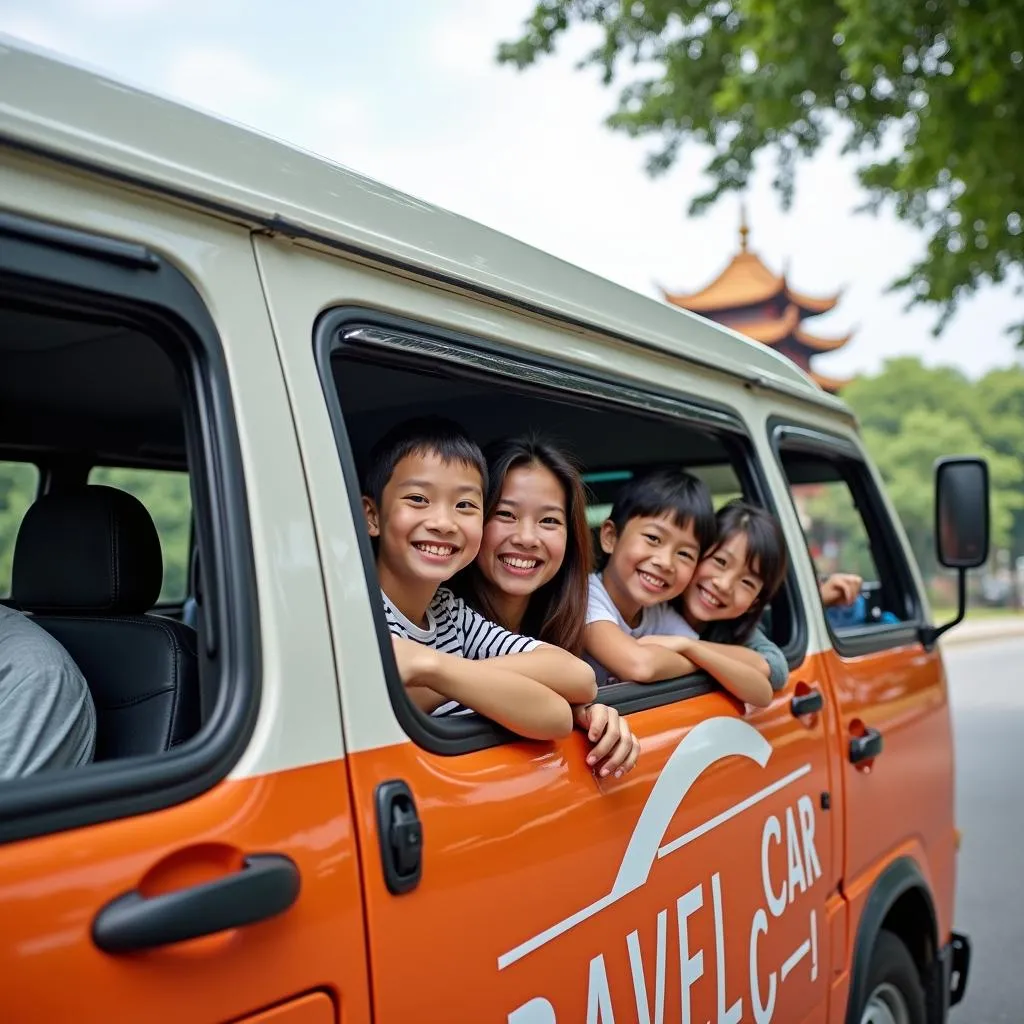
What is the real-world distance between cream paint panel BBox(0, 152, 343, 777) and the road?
3.53 metres

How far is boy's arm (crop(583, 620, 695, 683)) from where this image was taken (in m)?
1.99

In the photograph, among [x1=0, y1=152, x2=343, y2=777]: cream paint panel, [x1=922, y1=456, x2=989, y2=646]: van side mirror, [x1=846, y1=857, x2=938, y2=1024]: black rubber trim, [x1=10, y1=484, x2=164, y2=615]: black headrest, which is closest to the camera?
[x1=0, y1=152, x2=343, y2=777]: cream paint panel

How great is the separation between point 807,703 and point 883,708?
0.57 metres

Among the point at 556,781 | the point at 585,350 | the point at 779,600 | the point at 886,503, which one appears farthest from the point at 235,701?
the point at 886,503

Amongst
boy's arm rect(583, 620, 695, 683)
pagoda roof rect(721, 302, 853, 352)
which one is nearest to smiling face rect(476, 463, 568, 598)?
boy's arm rect(583, 620, 695, 683)

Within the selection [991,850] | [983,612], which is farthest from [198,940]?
[983,612]

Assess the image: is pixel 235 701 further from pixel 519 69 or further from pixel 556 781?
pixel 519 69

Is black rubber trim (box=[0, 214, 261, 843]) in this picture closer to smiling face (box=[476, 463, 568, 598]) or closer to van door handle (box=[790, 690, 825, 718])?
smiling face (box=[476, 463, 568, 598])

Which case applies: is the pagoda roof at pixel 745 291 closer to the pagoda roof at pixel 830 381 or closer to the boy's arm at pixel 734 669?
the pagoda roof at pixel 830 381

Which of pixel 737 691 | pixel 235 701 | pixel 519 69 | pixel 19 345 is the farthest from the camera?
pixel 519 69

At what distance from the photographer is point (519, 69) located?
1024 centimetres

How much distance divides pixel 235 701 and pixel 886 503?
111 inches

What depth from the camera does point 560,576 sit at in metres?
2.12

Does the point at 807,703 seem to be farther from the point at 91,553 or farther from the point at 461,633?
the point at 91,553
